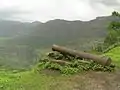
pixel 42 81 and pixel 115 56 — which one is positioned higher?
pixel 115 56

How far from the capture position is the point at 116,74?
2275 centimetres

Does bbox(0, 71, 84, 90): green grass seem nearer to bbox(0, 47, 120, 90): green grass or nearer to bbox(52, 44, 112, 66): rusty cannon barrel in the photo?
bbox(0, 47, 120, 90): green grass

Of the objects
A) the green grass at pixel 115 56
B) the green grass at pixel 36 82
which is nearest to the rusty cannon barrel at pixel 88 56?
the green grass at pixel 115 56

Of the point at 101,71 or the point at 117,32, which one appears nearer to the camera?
the point at 101,71

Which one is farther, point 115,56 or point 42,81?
point 115,56

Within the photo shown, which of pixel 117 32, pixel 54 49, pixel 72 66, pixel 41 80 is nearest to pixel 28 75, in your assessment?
pixel 41 80

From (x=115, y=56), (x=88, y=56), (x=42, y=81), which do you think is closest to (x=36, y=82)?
(x=42, y=81)

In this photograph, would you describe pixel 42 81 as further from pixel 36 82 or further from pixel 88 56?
pixel 88 56

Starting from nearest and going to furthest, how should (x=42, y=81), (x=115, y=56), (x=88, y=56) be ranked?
(x=42, y=81) → (x=88, y=56) → (x=115, y=56)

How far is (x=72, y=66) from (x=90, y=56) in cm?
192

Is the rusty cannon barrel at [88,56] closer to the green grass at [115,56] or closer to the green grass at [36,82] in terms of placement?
the green grass at [115,56]

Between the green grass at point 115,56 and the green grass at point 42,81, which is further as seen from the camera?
the green grass at point 115,56

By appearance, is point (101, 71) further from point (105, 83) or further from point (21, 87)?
point (21, 87)

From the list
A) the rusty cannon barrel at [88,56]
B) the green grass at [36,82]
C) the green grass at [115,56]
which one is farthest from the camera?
the green grass at [115,56]
